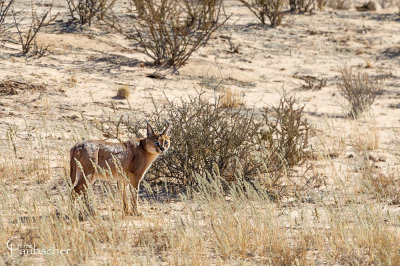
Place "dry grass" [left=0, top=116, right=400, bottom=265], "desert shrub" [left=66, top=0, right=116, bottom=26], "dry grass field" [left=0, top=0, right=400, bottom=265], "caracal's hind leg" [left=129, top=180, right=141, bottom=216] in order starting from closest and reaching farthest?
"dry grass" [left=0, top=116, right=400, bottom=265] < "dry grass field" [left=0, top=0, right=400, bottom=265] < "caracal's hind leg" [left=129, top=180, right=141, bottom=216] < "desert shrub" [left=66, top=0, right=116, bottom=26]

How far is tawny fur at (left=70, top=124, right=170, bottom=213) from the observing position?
19.5 feet

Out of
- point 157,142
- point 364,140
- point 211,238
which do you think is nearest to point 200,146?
point 157,142

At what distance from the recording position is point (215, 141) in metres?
7.65

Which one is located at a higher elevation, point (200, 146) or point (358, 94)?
point (200, 146)

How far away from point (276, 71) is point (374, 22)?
242 inches

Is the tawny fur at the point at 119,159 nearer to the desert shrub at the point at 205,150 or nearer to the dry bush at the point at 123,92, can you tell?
the desert shrub at the point at 205,150

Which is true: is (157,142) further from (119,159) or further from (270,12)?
(270,12)

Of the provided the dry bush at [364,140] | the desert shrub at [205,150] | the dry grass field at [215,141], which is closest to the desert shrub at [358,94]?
the dry grass field at [215,141]

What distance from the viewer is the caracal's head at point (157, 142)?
6.17 meters

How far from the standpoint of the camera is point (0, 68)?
10.8m

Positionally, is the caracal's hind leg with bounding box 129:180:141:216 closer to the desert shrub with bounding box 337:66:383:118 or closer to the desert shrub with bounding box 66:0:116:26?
the desert shrub with bounding box 337:66:383:118

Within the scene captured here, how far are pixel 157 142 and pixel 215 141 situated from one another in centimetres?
158

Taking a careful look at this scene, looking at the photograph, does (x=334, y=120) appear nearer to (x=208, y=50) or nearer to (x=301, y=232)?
(x=208, y=50)

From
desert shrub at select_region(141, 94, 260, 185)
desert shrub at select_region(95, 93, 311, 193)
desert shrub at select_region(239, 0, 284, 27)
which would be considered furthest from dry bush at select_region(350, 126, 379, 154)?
desert shrub at select_region(239, 0, 284, 27)
